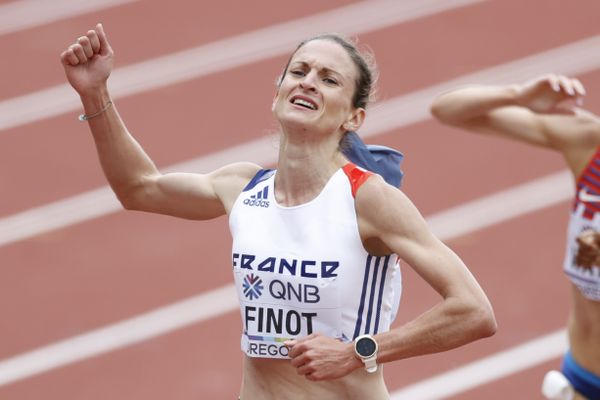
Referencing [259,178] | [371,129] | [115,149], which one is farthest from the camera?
[371,129]

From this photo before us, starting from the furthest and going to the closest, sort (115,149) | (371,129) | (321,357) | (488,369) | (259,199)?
(371,129) < (488,369) < (115,149) < (259,199) < (321,357)

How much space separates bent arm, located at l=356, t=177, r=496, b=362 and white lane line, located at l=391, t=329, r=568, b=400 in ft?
11.1

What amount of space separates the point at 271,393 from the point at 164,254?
4228 mm

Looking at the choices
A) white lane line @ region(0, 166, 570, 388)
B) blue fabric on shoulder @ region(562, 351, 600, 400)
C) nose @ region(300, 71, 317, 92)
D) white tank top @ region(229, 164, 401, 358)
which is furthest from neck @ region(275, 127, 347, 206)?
white lane line @ region(0, 166, 570, 388)

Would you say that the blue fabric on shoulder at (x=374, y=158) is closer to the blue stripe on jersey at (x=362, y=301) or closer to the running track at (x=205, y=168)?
the blue stripe on jersey at (x=362, y=301)

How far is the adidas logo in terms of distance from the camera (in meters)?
4.74

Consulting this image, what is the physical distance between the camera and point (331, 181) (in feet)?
15.2

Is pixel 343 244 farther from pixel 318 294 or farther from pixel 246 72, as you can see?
pixel 246 72

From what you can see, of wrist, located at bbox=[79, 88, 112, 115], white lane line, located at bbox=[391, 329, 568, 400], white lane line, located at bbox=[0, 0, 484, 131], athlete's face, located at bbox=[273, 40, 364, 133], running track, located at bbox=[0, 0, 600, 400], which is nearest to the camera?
athlete's face, located at bbox=[273, 40, 364, 133]

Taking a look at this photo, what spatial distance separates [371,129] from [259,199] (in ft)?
17.1

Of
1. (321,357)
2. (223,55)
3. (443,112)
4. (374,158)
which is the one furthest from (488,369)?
(223,55)

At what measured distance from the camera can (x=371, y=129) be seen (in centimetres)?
991

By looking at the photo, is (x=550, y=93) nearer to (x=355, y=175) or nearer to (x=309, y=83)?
(x=355, y=175)

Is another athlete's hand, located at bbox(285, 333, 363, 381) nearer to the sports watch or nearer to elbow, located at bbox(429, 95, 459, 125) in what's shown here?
the sports watch
